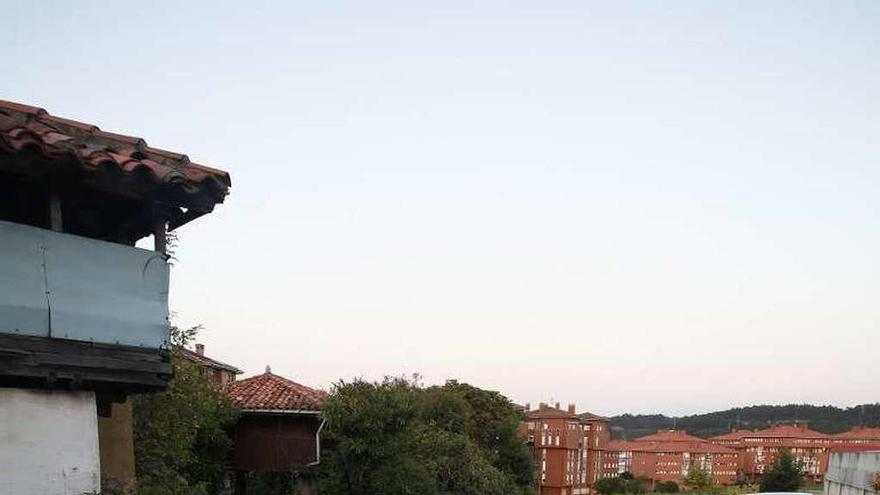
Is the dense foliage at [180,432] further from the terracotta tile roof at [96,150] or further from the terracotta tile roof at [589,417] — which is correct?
the terracotta tile roof at [589,417]

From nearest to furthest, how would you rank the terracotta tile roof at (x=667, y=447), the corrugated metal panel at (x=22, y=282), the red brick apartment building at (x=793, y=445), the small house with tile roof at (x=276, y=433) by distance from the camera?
the corrugated metal panel at (x=22, y=282)
the small house with tile roof at (x=276, y=433)
the terracotta tile roof at (x=667, y=447)
the red brick apartment building at (x=793, y=445)

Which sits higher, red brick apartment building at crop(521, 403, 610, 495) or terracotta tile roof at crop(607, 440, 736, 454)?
red brick apartment building at crop(521, 403, 610, 495)

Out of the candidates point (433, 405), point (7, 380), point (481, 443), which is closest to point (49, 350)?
point (7, 380)

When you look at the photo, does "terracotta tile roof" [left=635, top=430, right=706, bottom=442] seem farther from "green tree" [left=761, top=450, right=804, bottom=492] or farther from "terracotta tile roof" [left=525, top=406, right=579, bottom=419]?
Answer: "green tree" [left=761, top=450, right=804, bottom=492]

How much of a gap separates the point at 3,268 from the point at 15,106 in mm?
1730

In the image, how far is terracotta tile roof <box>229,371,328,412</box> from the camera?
2731 centimetres

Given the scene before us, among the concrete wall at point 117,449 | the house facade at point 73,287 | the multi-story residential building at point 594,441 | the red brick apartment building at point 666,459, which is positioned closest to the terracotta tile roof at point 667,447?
the red brick apartment building at point 666,459

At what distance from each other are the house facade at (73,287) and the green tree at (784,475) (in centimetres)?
7869

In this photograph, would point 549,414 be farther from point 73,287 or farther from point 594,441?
point 73,287

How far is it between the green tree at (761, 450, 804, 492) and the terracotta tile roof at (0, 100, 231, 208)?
7876 centimetres

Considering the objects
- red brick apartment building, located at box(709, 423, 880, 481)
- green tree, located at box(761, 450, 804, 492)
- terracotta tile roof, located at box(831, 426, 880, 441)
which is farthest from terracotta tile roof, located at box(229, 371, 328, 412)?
terracotta tile roof, located at box(831, 426, 880, 441)

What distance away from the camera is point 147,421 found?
1747 centimetres

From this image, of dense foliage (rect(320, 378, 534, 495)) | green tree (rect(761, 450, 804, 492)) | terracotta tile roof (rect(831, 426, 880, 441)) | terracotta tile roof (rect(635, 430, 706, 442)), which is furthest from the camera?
terracotta tile roof (rect(635, 430, 706, 442))

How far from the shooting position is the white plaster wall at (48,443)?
23.2 feet
